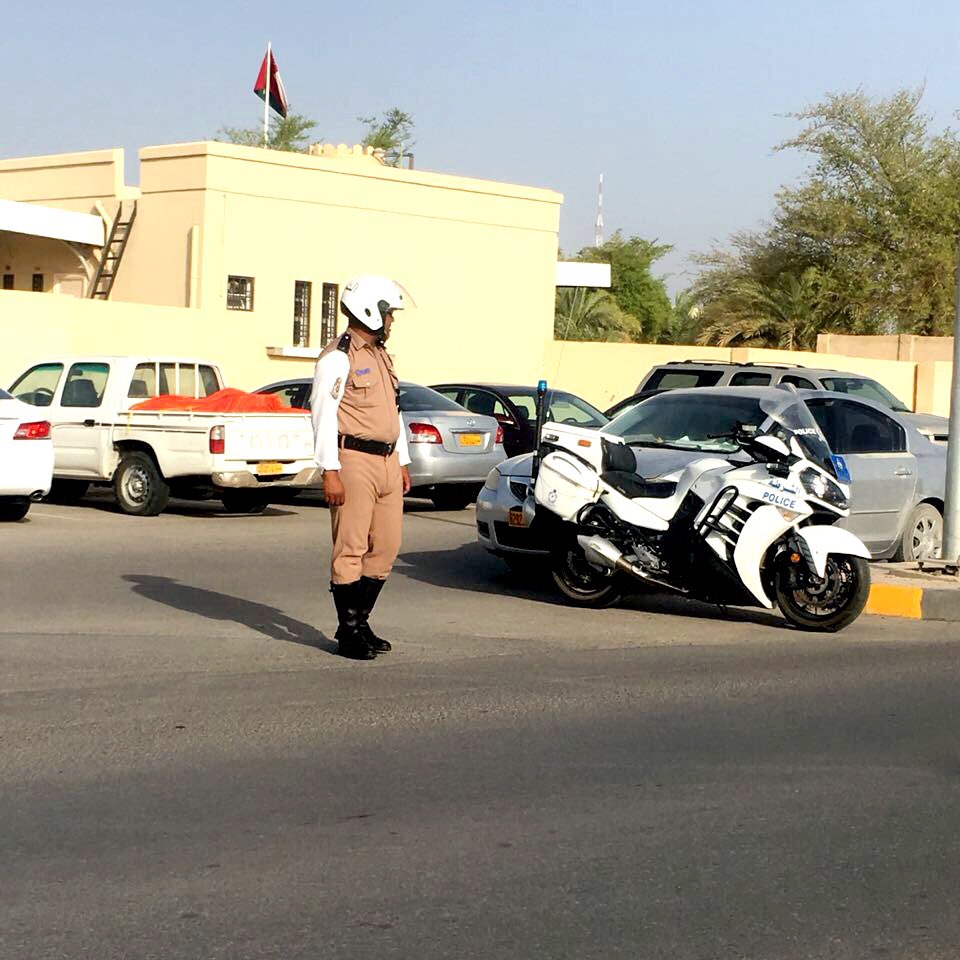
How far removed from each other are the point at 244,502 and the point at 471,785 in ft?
42.0

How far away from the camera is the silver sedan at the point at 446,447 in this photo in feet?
62.8

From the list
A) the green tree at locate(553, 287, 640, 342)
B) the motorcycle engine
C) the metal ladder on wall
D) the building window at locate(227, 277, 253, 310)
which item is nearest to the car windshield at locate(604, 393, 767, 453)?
the motorcycle engine

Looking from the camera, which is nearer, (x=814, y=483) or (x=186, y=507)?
(x=814, y=483)

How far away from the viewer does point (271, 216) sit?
33.4 meters

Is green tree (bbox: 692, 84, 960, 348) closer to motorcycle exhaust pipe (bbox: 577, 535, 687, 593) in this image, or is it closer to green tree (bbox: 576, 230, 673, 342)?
green tree (bbox: 576, 230, 673, 342)

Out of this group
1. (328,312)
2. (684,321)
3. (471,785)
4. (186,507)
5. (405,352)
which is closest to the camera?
(471,785)

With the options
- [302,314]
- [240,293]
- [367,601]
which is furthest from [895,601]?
[302,314]

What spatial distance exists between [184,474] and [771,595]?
27.3 ft

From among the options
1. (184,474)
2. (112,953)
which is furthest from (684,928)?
(184,474)

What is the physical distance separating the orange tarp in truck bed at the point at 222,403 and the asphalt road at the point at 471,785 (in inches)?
253

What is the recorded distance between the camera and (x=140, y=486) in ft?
59.3

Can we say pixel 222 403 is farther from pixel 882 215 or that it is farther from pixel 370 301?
pixel 882 215

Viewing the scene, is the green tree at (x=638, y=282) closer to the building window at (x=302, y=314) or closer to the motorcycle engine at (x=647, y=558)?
the building window at (x=302, y=314)

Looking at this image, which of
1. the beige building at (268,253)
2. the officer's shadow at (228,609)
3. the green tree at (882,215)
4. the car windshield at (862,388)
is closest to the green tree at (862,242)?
the green tree at (882,215)
